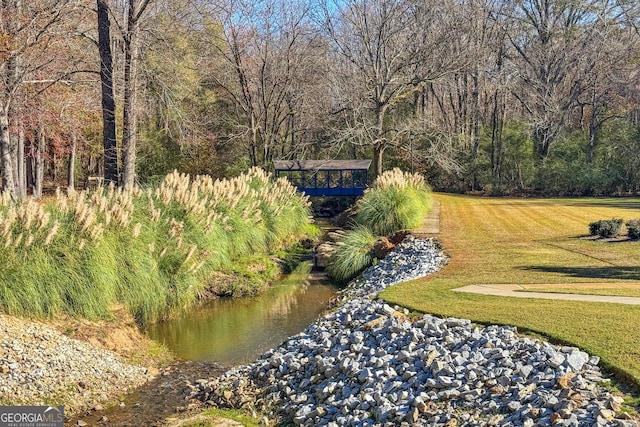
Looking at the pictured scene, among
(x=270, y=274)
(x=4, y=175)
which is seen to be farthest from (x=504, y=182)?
(x=4, y=175)

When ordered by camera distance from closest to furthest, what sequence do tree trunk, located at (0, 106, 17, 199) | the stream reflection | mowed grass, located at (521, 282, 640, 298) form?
mowed grass, located at (521, 282, 640, 298), the stream reflection, tree trunk, located at (0, 106, 17, 199)

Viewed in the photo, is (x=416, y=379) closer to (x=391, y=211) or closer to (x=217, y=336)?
(x=217, y=336)

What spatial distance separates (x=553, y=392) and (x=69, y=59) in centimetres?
1834

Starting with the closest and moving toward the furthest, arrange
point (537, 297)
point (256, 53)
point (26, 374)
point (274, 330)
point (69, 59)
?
point (26, 374) < point (537, 297) < point (274, 330) < point (69, 59) < point (256, 53)

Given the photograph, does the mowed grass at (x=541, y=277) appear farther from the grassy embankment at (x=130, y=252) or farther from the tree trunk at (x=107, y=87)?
the tree trunk at (x=107, y=87)

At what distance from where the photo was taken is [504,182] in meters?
35.0

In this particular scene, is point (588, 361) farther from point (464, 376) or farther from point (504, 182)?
point (504, 182)

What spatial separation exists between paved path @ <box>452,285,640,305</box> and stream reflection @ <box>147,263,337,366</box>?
3048 millimetres

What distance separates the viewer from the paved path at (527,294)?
8.06 metres

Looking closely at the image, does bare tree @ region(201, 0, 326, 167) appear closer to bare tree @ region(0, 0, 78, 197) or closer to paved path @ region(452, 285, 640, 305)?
bare tree @ region(0, 0, 78, 197)

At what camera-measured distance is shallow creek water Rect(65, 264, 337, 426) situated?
22.3 ft

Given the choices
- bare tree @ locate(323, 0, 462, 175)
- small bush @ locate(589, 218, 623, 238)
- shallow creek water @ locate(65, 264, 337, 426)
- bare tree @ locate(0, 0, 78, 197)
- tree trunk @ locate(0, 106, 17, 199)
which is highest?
bare tree @ locate(323, 0, 462, 175)

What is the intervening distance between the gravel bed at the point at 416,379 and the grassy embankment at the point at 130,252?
260 centimetres

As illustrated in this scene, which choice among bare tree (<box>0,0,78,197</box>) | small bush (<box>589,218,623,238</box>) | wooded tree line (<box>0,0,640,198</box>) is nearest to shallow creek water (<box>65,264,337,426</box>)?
bare tree (<box>0,0,78,197</box>)
